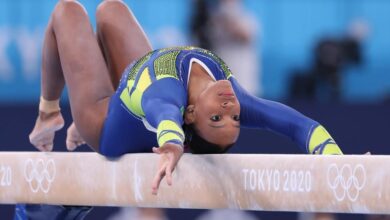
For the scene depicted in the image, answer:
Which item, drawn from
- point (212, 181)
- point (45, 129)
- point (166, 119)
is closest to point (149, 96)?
point (166, 119)

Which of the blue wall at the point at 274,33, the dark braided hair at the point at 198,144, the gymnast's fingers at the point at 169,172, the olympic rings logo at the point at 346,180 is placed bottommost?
the blue wall at the point at 274,33

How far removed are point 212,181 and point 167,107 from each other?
0.32 m

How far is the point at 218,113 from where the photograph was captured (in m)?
3.64

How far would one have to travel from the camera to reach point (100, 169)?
3.88m

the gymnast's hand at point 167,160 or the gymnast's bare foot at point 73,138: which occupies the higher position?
the gymnast's hand at point 167,160

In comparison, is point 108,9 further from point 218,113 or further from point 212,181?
point 212,181

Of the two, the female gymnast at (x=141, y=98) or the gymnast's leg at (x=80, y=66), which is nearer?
the female gymnast at (x=141, y=98)

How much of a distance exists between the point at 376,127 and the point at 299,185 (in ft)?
8.64

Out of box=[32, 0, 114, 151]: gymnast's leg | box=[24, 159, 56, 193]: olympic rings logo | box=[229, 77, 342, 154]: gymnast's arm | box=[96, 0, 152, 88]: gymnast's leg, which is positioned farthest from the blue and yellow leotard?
box=[96, 0, 152, 88]: gymnast's leg

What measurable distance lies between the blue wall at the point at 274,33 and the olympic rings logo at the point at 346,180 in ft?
14.1

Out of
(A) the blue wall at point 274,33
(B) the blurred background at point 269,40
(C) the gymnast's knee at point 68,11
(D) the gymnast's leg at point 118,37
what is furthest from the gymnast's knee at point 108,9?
(A) the blue wall at point 274,33

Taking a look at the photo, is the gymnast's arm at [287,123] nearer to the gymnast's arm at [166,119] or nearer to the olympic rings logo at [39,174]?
the gymnast's arm at [166,119]

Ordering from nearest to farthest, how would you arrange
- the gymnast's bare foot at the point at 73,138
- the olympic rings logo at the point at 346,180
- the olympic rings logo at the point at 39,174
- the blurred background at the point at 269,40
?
the olympic rings logo at the point at 346,180 → the olympic rings logo at the point at 39,174 → the gymnast's bare foot at the point at 73,138 → the blurred background at the point at 269,40

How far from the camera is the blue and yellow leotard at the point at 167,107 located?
3.64 metres
